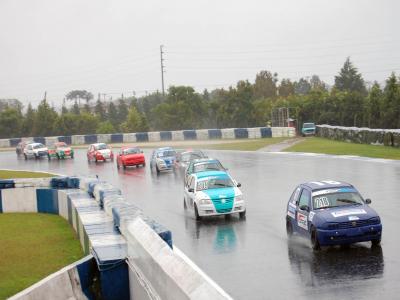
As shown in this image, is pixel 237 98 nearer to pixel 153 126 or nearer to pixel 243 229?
pixel 153 126

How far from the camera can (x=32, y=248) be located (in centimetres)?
1731

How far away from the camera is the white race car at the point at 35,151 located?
213 feet

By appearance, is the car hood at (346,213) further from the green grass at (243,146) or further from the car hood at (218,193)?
the green grass at (243,146)

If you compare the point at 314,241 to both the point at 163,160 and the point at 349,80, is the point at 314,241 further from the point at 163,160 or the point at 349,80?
the point at 349,80

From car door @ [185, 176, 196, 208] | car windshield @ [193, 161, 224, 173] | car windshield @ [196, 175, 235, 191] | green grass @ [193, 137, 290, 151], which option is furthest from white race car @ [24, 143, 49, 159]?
car windshield @ [196, 175, 235, 191]

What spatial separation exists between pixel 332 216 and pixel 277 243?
230cm

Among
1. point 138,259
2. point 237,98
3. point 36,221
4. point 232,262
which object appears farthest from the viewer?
point 237,98

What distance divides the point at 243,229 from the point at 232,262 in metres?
4.66

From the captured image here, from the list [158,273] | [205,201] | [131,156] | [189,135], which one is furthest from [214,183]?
[189,135]

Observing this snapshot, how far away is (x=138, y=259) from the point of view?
10.0 metres

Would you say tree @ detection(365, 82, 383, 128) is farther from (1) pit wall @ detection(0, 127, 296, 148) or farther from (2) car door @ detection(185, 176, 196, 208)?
(2) car door @ detection(185, 176, 196, 208)

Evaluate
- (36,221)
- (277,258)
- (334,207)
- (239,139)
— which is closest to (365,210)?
(334,207)

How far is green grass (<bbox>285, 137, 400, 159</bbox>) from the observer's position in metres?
44.4

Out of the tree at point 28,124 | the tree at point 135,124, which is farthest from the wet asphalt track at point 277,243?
the tree at point 28,124
